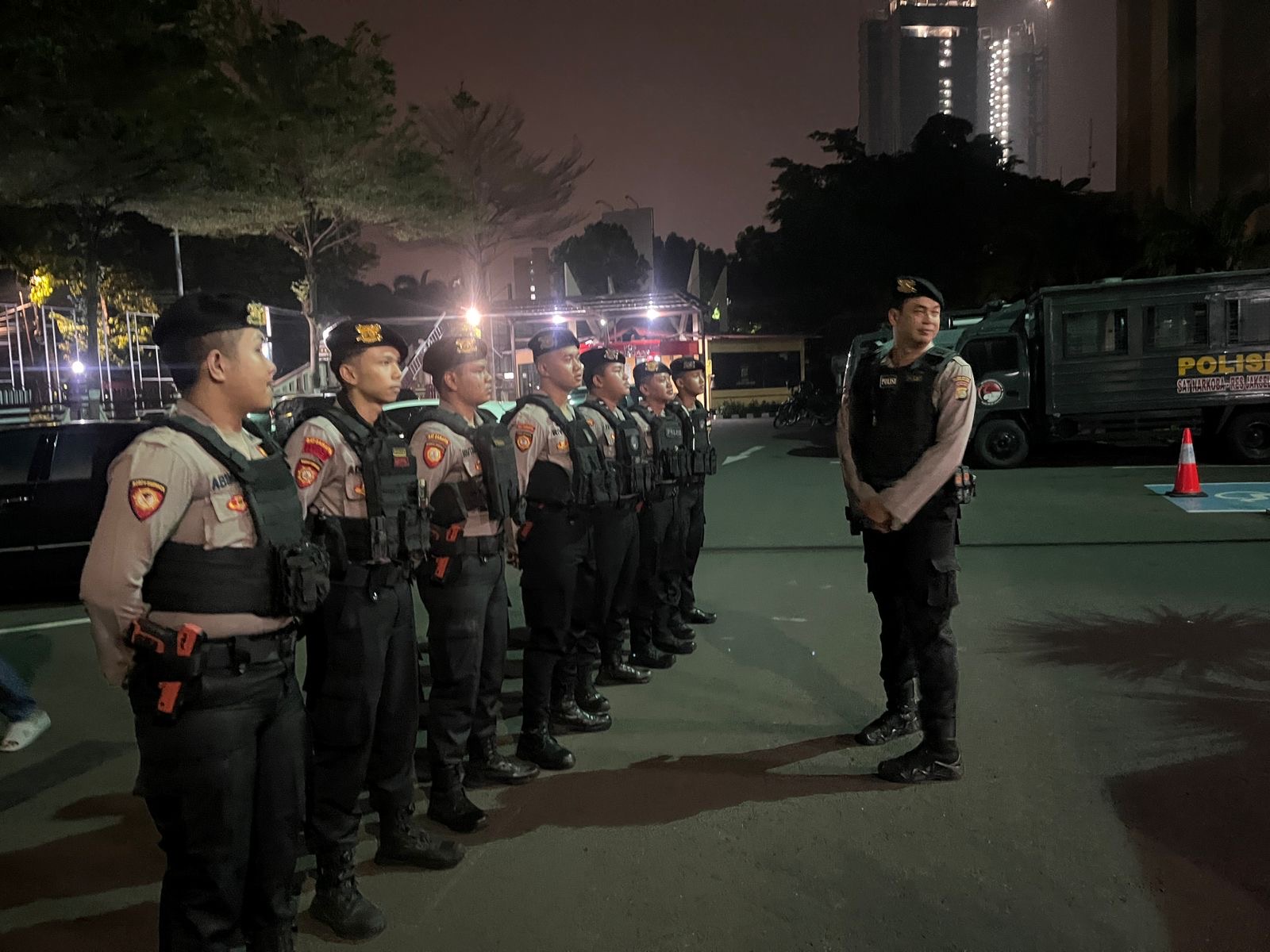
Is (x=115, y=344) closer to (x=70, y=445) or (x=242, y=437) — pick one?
(x=70, y=445)

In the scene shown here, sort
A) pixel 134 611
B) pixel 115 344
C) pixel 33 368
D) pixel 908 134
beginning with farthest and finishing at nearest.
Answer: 1. pixel 908 134
2. pixel 115 344
3. pixel 33 368
4. pixel 134 611

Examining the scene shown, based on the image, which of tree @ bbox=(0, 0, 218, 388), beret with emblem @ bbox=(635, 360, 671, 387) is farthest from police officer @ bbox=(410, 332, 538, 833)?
tree @ bbox=(0, 0, 218, 388)

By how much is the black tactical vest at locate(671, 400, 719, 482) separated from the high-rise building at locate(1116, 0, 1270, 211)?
23134mm

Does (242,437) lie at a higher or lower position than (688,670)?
higher

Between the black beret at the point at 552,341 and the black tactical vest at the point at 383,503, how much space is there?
5.33 feet

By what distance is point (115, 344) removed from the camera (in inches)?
792

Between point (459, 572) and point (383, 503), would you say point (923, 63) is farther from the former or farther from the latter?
point (383, 503)

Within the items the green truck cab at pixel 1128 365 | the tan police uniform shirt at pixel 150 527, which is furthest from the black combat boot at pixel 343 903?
the green truck cab at pixel 1128 365

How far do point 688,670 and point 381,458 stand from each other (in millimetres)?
3038

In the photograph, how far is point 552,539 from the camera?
4.31 metres

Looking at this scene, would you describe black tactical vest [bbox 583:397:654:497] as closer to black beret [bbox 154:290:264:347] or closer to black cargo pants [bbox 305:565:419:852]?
black cargo pants [bbox 305:565:419:852]

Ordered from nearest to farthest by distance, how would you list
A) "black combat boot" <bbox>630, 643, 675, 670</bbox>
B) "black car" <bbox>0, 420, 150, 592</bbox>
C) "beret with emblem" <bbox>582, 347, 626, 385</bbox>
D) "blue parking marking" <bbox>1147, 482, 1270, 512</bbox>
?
"beret with emblem" <bbox>582, 347, 626, 385</bbox>
"black combat boot" <bbox>630, 643, 675, 670</bbox>
"black car" <bbox>0, 420, 150, 592</bbox>
"blue parking marking" <bbox>1147, 482, 1270, 512</bbox>

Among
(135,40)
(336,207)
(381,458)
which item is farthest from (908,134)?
(381,458)

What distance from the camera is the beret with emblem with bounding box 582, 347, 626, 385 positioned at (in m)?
5.21
